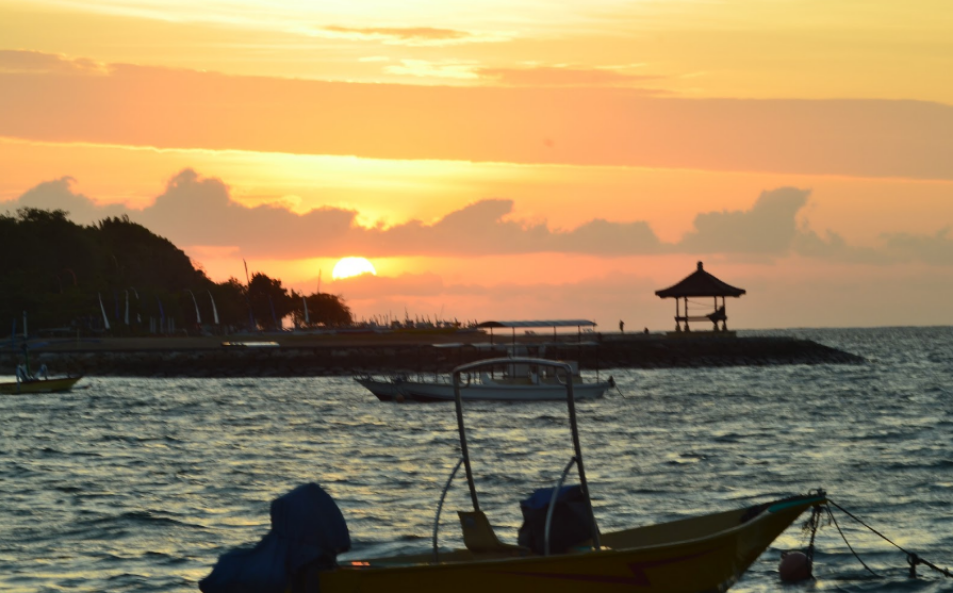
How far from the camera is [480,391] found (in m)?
54.2

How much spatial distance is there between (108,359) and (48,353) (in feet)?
23.2

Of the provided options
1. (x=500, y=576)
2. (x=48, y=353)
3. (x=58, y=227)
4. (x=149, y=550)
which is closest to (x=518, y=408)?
(x=149, y=550)

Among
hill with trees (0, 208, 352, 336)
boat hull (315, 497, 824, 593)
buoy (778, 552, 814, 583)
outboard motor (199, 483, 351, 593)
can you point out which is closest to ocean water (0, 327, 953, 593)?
buoy (778, 552, 814, 583)

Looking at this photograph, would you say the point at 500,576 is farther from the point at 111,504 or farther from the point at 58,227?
the point at 58,227

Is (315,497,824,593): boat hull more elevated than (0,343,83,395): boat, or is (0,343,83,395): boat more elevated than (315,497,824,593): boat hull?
(0,343,83,395): boat

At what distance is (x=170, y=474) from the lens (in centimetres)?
3088

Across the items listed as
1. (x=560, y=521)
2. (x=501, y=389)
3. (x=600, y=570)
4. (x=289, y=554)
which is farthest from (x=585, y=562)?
(x=501, y=389)

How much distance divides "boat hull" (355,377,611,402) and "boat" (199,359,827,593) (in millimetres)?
36769

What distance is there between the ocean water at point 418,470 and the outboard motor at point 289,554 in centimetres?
472

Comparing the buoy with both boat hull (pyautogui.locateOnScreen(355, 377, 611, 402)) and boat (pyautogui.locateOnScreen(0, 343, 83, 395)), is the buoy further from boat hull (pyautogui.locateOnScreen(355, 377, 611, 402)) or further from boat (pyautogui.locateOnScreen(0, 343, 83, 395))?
boat (pyautogui.locateOnScreen(0, 343, 83, 395))

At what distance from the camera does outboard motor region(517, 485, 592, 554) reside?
560 inches

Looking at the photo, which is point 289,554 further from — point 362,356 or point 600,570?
point 362,356

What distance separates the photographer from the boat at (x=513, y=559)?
1313 centimetres

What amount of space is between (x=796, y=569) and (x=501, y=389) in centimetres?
3681
